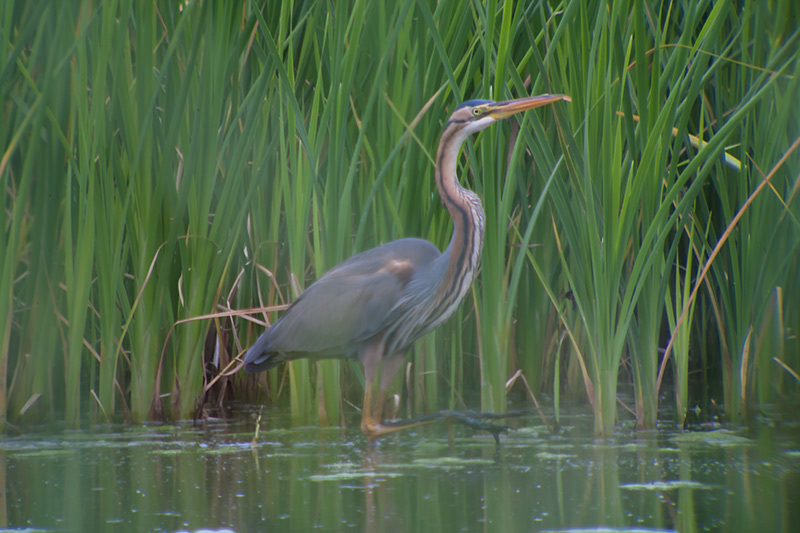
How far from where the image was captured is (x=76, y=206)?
445 centimetres

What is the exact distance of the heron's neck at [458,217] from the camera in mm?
4215

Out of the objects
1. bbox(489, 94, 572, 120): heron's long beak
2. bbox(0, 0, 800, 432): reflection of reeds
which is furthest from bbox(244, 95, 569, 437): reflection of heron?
bbox(489, 94, 572, 120): heron's long beak

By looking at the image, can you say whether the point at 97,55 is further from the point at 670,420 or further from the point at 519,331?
the point at 670,420

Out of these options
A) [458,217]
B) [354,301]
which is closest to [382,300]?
[354,301]

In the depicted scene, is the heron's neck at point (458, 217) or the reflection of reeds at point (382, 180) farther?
the heron's neck at point (458, 217)

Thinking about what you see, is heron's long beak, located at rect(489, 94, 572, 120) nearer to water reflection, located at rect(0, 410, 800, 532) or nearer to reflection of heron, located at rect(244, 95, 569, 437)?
reflection of heron, located at rect(244, 95, 569, 437)

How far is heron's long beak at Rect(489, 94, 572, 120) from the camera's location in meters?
3.78

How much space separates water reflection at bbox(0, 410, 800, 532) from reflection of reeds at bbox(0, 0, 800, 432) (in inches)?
16.8

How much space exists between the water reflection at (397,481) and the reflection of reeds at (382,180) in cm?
43

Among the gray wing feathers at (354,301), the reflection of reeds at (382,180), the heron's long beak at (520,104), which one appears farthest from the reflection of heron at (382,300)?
the heron's long beak at (520,104)

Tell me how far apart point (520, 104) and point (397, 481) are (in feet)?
5.76

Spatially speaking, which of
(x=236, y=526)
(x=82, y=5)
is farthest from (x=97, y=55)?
(x=236, y=526)

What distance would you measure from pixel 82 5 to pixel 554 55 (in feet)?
7.88

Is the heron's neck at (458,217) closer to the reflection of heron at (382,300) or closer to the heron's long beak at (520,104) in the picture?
the reflection of heron at (382,300)
